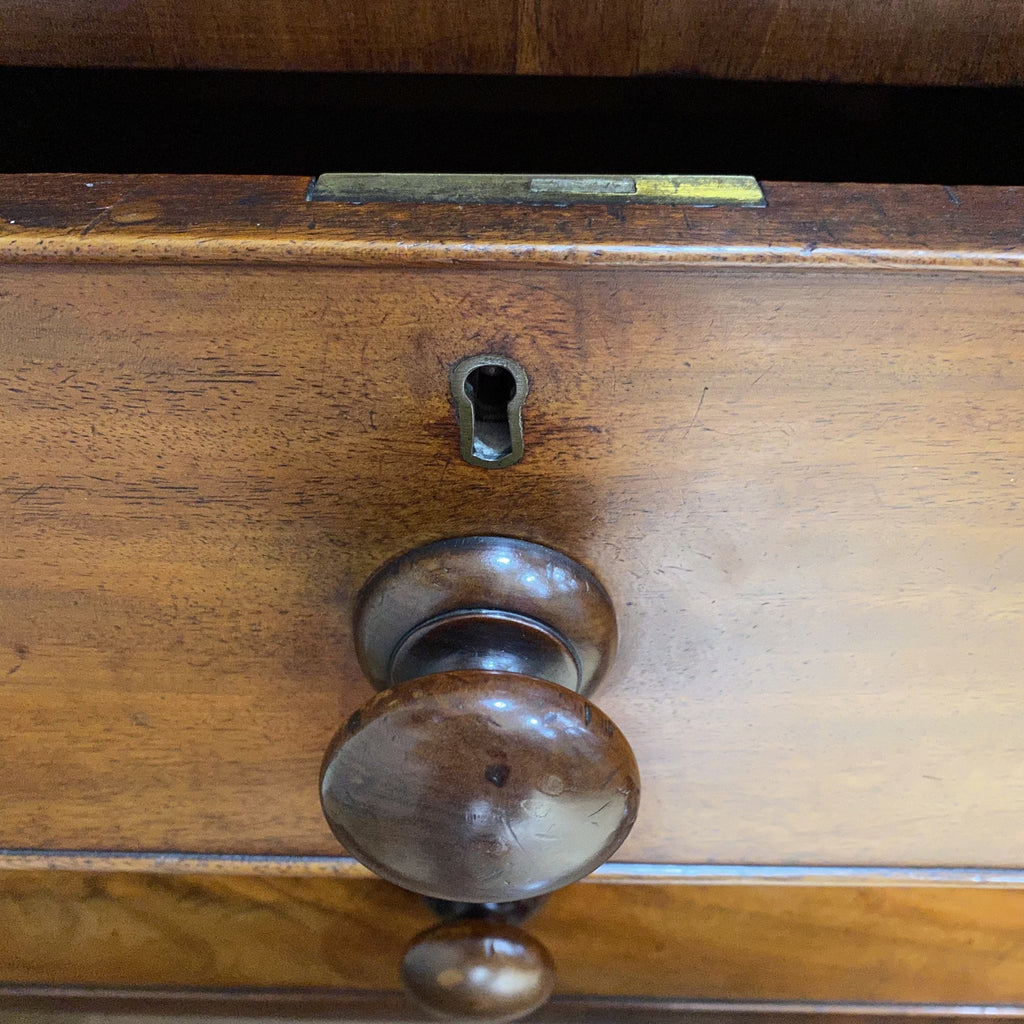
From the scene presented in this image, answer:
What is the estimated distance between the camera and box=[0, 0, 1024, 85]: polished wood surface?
461 millimetres

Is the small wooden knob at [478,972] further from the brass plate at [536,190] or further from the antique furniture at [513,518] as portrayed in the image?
the brass plate at [536,190]

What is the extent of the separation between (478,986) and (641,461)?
1.02 ft

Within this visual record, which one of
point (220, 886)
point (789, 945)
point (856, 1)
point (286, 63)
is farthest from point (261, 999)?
point (856, 1)

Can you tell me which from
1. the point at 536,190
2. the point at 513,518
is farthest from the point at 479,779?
the point at 536,190

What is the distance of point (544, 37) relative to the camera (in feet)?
1.58

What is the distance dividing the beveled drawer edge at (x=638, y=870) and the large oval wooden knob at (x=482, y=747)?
20 centimetres

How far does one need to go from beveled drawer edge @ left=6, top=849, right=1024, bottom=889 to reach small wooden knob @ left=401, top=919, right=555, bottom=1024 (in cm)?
7

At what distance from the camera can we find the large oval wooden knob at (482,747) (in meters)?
0.39

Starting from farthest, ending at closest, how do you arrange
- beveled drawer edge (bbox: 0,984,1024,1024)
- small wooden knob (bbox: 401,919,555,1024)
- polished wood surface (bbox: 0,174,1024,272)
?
beveled drawer edge (bbox: 0,984,1024,1024)
small wooden knob (bbox: 401,919,555,1024)
polished wood surface (bbox: 0,174,1024,272)

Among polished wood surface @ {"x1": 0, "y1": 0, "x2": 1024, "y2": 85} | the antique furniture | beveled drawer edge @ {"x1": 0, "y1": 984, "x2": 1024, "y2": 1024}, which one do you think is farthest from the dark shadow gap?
beveled drawer edge @ {"x1": 0, "y1": 984, "x2": 1024, "y2": 1024}

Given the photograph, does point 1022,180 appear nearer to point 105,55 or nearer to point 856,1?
point 856,1

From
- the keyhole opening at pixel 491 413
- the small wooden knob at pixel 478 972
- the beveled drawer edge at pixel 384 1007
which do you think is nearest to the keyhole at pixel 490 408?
the keyhole opening at pixel 491 413

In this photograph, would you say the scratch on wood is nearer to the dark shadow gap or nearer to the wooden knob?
the wooden knob

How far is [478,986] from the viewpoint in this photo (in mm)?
540
